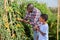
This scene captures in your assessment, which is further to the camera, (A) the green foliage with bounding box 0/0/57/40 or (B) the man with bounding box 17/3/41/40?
(B) the man with bounding box 17/3/41/40

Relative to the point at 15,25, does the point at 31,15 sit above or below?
above

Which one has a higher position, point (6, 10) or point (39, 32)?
point (6, 10)

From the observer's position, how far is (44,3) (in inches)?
343

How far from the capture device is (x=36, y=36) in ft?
23.5

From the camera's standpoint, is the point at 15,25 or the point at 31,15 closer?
the point at 15,25

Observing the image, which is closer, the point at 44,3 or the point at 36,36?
the point at 36,36

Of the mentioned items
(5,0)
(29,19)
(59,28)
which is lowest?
(59,28)

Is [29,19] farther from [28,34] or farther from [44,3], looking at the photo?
[44,3]

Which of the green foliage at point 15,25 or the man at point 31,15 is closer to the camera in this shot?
the green foliage at point 15,25

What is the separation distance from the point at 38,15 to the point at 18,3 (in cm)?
61

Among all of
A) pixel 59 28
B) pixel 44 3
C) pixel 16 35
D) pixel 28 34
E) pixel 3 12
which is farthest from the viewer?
pixel 59 28

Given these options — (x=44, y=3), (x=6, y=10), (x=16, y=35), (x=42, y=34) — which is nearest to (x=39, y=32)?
(x=42, y=34)

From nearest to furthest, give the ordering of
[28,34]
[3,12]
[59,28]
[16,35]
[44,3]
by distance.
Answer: [3,12] < [16,35] < [28,34] < [44,3] < [59,28]

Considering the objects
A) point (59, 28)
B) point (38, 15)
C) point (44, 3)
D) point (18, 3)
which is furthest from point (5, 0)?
point (59, 28)
